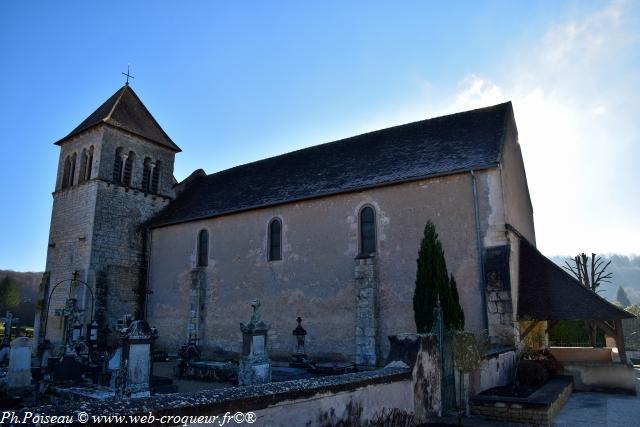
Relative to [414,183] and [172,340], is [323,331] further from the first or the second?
[172,340]

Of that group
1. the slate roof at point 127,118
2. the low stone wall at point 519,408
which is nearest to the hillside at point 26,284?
the slate roof at point 127,118

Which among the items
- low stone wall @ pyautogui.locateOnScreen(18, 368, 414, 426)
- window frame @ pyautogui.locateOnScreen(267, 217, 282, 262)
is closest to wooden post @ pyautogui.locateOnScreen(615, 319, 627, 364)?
low stone wall @ pyautogui.locateOnScreen(18, 368, 414, 426)

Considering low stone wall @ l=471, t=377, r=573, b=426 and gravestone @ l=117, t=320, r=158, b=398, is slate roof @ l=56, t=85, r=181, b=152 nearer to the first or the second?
gravestone @ l=117, t=320, r=158, b=398

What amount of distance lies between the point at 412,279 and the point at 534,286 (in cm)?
386

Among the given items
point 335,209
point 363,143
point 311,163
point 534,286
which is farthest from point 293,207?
point 534,286

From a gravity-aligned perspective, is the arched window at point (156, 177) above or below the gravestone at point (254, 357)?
above

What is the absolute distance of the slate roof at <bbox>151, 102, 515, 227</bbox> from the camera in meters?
15.9

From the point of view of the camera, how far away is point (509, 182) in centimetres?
1603

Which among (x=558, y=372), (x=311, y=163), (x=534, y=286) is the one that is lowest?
(x=558, y=372)

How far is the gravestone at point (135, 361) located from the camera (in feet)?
30.8

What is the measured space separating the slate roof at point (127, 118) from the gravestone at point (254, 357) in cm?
1659

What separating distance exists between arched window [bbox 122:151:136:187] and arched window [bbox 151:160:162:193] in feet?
4.85

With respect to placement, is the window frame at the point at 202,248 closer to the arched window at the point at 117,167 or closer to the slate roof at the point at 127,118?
the arched window at the point at 117,167

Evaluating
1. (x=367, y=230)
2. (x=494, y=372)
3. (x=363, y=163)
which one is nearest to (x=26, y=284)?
(x=363, y=163)
